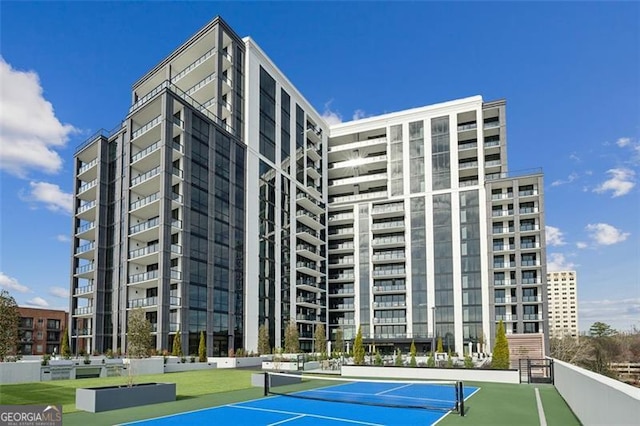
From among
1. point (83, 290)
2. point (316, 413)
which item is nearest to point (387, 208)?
point (83, 290)

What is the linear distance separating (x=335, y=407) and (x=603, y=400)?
10047 millimetres

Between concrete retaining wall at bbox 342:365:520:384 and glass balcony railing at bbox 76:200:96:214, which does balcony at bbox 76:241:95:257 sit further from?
concrete retaining wall at bbox 342:365:520:384

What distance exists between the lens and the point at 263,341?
52.4 m

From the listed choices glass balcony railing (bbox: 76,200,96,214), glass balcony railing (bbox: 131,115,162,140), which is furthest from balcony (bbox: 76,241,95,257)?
glass balcony railing (bbox: 131,115,162,140)

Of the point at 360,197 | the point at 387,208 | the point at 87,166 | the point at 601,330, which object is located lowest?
the point at 601,330

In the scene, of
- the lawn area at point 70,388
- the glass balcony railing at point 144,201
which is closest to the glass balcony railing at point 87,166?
the glass balcony railing at point 144,201

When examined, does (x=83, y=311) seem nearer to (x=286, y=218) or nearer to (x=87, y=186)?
(x=87, y=186)

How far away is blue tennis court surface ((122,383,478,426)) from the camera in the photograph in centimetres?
1488

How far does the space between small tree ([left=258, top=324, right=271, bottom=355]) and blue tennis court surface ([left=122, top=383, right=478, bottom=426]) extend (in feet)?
102

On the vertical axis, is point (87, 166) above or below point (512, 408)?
above

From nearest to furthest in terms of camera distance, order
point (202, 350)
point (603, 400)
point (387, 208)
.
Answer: point (603, 400)
point (202, 350)
point (387, 208)

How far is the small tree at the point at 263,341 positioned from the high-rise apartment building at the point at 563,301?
158229mm

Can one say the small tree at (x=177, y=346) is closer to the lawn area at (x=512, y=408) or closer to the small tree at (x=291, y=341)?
the small tree at (x=291, y=341)

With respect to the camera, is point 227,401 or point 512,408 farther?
point 227,401
